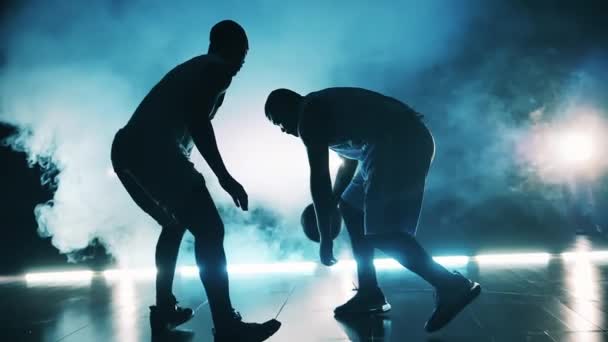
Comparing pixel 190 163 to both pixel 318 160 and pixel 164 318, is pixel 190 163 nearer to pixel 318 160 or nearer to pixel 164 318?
pixel 318 160

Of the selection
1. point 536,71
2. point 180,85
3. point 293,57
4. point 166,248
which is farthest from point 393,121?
point 536,71

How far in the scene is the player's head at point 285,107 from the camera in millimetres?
1793

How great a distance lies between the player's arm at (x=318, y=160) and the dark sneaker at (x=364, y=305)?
0.53 meters

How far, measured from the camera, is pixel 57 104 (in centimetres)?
502

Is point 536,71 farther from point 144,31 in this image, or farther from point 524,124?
point 144,31

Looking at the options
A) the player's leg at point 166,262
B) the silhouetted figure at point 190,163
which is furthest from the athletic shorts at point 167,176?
the player's leg at point 166,262

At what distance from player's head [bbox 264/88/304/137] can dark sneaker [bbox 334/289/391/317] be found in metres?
0.90

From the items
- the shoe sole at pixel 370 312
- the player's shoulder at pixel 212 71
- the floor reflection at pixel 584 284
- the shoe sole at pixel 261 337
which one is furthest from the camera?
the shoe sole at pixel 370 312

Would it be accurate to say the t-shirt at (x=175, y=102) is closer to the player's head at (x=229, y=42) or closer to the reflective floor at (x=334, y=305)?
the player's head at (x=229, y=42)

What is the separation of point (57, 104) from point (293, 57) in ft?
10.6

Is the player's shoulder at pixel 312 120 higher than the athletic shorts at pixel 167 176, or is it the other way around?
the player's shoulder at pixel 312 120

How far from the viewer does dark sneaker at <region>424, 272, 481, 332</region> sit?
57.0 inches

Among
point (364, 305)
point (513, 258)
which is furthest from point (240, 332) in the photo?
point (513, 258)

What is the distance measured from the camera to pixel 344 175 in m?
2.07
